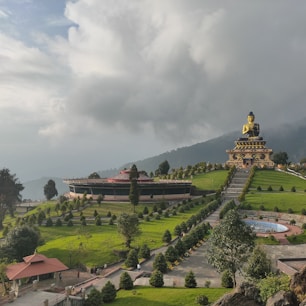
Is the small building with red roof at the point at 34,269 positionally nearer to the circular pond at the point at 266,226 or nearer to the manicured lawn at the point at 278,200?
the circular pond at the point at 266,226

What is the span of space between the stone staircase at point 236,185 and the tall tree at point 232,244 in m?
48.5

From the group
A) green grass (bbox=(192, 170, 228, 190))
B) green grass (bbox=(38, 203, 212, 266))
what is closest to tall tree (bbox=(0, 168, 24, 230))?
green grass (bbox=(38, 203, 212, 266))

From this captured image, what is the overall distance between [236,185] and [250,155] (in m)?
33.7

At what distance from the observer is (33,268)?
36.1m

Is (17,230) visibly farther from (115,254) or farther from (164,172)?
(164,172)

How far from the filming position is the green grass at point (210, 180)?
3496 inches

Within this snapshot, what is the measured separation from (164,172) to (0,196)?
56488 millimetres

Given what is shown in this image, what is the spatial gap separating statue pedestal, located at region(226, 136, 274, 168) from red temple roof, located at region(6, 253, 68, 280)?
→ 288ft

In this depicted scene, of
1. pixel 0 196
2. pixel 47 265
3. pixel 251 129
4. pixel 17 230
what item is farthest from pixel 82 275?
pixel 251 129

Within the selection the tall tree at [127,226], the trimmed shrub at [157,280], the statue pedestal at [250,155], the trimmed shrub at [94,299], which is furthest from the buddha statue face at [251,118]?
the trimmed shrub at [94,299]

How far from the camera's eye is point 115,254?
42.7 metres

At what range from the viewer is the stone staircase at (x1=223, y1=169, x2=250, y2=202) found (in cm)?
7962

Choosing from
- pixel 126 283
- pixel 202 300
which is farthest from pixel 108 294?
pixel 202 300

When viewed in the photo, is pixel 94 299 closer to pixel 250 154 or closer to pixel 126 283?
pixel 126 283
